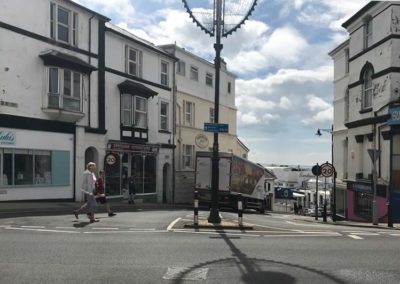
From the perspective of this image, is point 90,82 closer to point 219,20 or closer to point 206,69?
point 219,20

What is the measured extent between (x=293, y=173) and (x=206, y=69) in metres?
32.3

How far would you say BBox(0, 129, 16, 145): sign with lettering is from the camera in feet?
74.4

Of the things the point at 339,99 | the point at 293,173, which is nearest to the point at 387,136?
the point at 339,99

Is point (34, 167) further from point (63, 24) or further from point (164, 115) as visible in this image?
point (164, 115)

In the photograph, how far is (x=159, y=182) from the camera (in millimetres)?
36188

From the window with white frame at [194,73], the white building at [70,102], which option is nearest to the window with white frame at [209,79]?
the window with white frame at [194,73]

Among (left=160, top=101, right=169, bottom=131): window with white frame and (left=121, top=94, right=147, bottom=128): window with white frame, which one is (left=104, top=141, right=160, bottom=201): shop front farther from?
(left=160, top=101, right=169, bottom=131): window with white frame

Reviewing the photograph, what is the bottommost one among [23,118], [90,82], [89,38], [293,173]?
[293,173]

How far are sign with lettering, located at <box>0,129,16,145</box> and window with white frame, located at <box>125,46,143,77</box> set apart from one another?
34.7 ft

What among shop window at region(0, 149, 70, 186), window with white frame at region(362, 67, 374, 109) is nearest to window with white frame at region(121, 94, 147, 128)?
shop window at region(0, 149, 70, 186)

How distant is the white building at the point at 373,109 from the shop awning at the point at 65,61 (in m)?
14.6

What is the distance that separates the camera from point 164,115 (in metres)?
37.2

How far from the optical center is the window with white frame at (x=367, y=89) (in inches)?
1116

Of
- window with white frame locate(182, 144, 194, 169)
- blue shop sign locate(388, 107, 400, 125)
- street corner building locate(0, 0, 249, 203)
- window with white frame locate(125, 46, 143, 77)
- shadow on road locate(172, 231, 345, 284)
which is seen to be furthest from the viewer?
window with white frame locate(182, 144, 194, 169)
